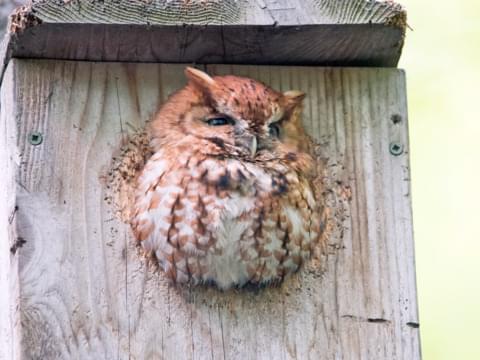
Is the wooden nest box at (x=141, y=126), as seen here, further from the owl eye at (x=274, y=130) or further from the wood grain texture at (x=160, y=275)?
the owl eye at (x=274, y=130)

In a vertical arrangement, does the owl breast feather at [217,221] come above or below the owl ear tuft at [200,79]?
below

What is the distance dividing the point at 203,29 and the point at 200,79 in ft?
0.35

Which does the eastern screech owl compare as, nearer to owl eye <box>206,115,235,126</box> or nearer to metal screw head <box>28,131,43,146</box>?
owl eye <box>206,115,235,126</box>

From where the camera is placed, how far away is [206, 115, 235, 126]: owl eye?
251 centimetres

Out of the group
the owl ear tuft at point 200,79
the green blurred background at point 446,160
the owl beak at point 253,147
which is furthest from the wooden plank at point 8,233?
the green blurred background at point 446,160

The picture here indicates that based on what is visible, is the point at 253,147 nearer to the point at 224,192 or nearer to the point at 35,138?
the point at 224,192

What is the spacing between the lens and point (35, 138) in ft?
8.23

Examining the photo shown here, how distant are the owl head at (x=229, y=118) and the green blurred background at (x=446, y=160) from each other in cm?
130

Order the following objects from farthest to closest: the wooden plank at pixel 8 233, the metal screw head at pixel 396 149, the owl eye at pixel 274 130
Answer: the metal screw head at pixel 396 149
the owl eye at pixel 274 130
the wooden plank at pixel 8 233

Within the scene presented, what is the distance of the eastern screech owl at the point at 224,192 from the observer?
248cm

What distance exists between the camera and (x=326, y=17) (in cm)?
255

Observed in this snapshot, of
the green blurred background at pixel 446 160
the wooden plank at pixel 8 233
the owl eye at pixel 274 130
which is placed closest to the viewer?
the wooden plank at pixel 8 233

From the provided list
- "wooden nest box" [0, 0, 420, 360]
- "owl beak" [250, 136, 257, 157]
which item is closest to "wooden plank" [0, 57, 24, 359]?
"wooden nest box" [0, 0, 420, 360]

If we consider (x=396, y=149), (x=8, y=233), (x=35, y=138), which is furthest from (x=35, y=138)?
(x=396, y=149)
